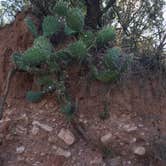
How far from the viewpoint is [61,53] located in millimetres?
4422

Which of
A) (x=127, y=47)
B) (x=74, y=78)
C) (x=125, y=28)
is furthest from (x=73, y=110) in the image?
(x=125, y=28)

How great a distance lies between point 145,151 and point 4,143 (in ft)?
4.82

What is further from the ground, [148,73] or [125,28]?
[125,28]

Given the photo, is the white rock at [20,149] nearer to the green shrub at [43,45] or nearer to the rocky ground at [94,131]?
the rocky ground at [94,131]

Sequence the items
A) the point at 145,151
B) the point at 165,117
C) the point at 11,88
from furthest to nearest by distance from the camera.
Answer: the point at 11,88 → the point at 165,117 → the point at 145,151

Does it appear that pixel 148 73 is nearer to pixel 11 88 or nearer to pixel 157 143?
pixel 157 143

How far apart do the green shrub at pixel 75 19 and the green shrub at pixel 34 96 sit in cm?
80

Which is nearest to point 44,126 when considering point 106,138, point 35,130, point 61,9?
point 35,130

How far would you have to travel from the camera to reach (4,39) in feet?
17.3

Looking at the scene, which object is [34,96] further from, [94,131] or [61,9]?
[61,9]

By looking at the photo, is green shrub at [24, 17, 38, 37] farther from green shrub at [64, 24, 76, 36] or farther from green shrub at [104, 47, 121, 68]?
green shrub at [104, 47, 121, 68]

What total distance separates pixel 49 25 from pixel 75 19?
0.30 m

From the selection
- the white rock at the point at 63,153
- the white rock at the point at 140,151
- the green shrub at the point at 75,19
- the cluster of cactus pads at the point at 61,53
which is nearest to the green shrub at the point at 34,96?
the cluster of cactus pads at the point at 61,53

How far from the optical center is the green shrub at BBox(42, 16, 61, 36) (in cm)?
452
